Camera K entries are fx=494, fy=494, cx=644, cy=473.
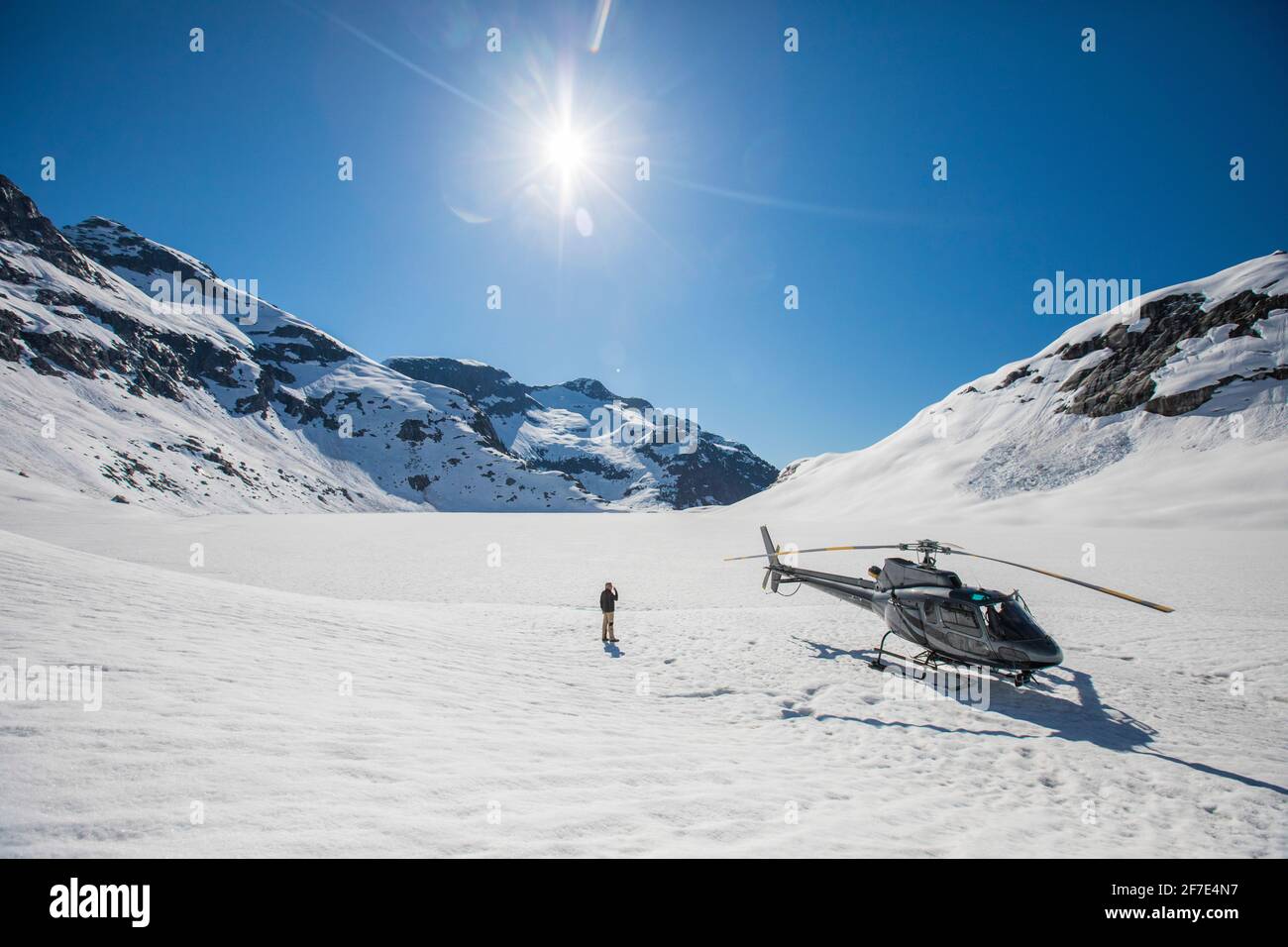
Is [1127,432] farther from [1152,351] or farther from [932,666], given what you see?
[932,666]

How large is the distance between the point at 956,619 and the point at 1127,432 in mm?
77835

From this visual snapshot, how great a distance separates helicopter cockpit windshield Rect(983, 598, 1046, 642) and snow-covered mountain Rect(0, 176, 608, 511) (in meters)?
96.1

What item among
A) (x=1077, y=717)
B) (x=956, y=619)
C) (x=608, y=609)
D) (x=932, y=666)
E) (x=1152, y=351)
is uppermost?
(x=1152, y=351)

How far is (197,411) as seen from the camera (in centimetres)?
11994

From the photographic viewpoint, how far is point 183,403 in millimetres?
117312

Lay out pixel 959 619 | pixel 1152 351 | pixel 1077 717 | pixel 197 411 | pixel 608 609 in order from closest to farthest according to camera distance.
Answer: pixel 1077 717, pixel 959 619, pixel 608 609, pixel 1152 351, pixel 197 411

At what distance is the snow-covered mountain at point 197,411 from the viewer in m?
79.5

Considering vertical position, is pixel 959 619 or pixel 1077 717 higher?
pixel 959 619

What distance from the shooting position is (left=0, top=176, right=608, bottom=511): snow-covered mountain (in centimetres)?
7950

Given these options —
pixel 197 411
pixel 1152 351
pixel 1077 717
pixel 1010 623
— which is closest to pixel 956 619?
pixel 1010 623

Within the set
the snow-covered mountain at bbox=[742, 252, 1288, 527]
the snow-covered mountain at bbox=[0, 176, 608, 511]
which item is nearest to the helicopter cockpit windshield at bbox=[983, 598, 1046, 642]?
the snow-covered mountain at bbox=[742, 252, 1288, 527]
